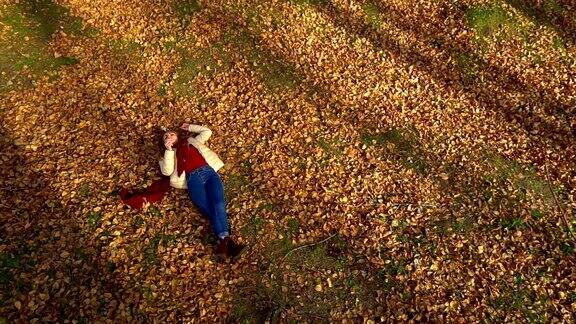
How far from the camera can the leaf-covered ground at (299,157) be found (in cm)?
773

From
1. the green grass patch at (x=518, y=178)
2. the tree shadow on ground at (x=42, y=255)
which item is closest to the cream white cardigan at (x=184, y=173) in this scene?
the tree shadow on ground at (x=42, y=255)

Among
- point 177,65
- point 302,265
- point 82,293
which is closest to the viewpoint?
point 82,293

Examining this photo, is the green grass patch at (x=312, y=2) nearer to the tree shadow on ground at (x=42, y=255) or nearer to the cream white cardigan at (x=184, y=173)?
the cream white cardigan at (x=184, y=173)

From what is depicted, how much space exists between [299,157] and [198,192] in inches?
99.0

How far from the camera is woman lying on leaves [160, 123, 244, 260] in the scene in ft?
26.7

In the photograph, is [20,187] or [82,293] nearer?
[82,293]

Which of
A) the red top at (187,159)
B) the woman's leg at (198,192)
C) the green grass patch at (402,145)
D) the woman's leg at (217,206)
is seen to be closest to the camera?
the woman's leg at (217,206)

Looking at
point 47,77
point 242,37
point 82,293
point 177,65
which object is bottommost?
point 82,293

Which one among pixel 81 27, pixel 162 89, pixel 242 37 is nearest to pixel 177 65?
pixel 162 89

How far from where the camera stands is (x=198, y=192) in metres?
8.42

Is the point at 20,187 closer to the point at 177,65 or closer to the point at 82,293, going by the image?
the point at 82,293

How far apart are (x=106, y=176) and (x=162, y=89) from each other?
9.17 feet

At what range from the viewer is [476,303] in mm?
7777

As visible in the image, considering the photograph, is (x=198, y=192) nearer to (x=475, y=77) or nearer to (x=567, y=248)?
(x=567, y=248)
